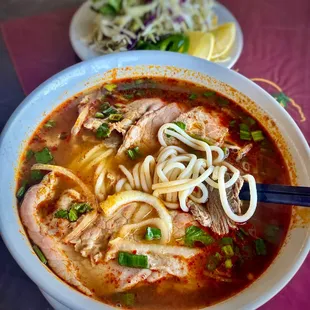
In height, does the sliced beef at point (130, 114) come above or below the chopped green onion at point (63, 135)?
above

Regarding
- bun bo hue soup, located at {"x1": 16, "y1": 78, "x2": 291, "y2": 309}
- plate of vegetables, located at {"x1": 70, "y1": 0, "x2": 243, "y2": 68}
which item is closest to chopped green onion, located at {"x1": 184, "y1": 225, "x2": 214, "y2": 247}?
bun bo hue soup, located at {"x1": 16, "y1": 78, "x2": 291, "y2": 309}

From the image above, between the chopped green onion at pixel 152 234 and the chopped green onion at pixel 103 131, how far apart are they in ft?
1.59

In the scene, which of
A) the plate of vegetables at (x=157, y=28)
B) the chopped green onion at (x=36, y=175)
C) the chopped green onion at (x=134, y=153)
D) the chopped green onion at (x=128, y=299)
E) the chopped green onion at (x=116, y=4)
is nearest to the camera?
the chopped green onion at (x=128, y=299)

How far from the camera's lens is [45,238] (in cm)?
157

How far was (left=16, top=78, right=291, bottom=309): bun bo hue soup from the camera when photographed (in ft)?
5.09

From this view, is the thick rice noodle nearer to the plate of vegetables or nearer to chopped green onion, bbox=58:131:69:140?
chopped green onion, bbox=58:131:69:140

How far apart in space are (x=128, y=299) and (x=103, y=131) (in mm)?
731

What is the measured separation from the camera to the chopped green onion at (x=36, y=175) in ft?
5.71

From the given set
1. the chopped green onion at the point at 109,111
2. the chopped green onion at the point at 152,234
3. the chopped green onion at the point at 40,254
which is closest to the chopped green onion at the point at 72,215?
the chopped green onion at the point at 40,254

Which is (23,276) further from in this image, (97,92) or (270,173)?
(270,173)

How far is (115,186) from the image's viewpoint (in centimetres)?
176

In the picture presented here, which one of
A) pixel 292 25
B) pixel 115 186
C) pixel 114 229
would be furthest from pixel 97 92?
pixel 292 25

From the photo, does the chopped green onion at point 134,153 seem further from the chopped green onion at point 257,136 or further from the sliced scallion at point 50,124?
the chopped green onion at point 257,136

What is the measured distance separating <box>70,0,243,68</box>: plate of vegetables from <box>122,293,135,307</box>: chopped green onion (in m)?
1.51
